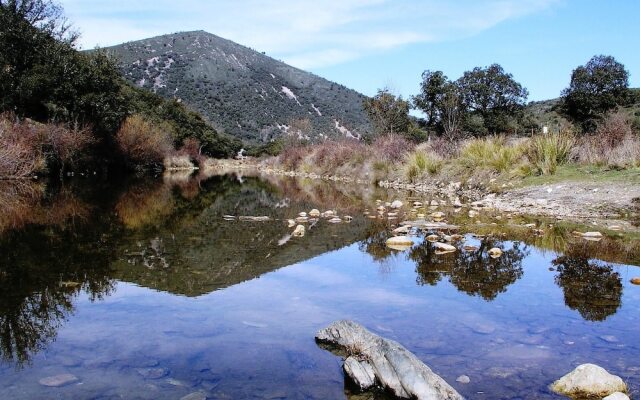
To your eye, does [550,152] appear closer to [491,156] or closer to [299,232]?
[491,156]

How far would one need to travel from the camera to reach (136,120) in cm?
3412

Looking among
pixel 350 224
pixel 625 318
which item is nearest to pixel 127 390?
pixel 625 318

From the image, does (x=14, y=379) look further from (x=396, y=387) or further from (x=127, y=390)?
(x=396, y=387)

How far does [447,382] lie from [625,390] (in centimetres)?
101

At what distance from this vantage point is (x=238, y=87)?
88125 millimetres

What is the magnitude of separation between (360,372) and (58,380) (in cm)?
182

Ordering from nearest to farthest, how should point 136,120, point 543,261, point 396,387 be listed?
point 396,387, point 543,261, point 136,120

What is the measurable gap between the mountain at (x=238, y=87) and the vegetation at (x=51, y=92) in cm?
4300

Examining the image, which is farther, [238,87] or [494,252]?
[238,87]

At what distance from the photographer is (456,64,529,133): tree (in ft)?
117

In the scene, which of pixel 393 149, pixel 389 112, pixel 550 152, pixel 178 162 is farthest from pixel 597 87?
pixel 178 162

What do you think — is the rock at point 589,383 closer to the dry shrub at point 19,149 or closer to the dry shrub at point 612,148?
the dry shrub at point 612,148

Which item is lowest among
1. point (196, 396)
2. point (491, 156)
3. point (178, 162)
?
point (196, 396)

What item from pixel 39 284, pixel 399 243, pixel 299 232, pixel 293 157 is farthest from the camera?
pixel 293 157
